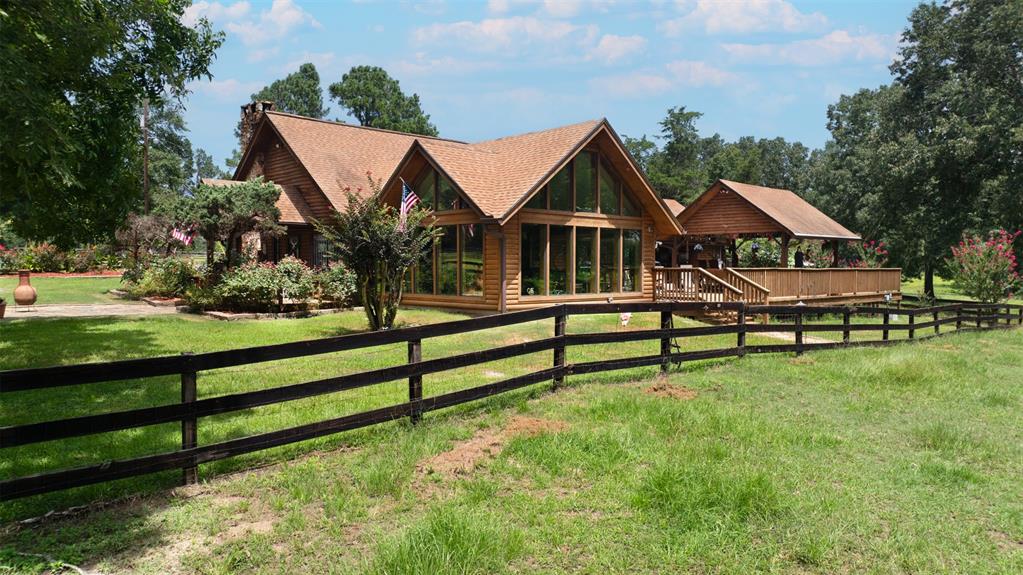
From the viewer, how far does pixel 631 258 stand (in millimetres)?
21031

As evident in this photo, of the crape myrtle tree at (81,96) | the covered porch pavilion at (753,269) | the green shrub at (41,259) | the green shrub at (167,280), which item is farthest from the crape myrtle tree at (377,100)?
the crape myrtle tree at (81,96)

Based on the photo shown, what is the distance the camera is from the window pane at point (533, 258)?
18.4 metres

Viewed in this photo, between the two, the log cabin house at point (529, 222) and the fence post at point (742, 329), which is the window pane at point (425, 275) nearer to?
the log cabin house at point (529, 222)

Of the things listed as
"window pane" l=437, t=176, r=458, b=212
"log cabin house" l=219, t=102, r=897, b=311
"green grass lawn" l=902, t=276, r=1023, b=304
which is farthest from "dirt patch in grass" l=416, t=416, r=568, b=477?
"green grass lawn" l=902, t=276, r=1023, b=304

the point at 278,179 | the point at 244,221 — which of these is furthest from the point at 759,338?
the point at 278,179

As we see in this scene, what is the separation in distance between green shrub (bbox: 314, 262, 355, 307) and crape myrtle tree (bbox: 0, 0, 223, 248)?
5935mm

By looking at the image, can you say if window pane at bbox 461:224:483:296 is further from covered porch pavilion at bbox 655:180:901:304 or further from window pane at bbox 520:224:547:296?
covered porch pavilion at bbox 655:180:901:304

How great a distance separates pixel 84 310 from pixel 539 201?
45.8ft

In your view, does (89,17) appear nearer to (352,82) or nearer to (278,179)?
(278,179)

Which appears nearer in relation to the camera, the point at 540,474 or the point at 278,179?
the point at 540,474

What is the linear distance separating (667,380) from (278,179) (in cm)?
2123

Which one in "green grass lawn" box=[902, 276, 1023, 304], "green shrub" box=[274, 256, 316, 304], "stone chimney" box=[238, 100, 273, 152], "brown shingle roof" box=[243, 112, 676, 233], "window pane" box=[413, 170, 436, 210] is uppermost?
"stone chimney" box=[238, 100, 273, 152]

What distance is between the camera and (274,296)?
17094mm

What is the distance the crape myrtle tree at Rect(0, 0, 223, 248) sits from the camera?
6.27 meters
